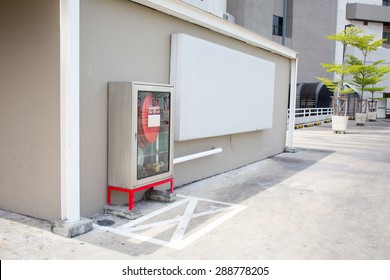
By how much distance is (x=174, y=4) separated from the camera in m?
6.19

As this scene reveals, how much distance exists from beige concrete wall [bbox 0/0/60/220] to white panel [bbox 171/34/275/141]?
2233mm

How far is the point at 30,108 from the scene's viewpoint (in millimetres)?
4973

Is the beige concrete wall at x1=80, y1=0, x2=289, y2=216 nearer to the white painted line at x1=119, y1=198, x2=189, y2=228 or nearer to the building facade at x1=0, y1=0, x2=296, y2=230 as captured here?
the building facade at x1=0, y1=0, x2=296, y2=230

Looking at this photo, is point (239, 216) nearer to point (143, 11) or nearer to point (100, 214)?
point (100, 214)

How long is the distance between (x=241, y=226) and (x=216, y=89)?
3247 mm

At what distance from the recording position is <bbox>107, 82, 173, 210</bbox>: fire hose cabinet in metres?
5.11

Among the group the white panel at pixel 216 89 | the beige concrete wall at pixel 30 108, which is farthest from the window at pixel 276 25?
the beige concrete wall at pixel 30 108

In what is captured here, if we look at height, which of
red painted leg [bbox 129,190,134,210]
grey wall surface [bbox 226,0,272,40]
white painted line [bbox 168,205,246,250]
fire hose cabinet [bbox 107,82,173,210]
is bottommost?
white painted line [bbox 168,205,246,250]

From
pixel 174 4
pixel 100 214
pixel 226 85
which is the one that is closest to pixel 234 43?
pixel 226 85

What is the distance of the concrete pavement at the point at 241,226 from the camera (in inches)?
163

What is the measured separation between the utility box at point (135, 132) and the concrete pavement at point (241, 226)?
0.52 meters

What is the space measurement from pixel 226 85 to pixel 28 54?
3997mm

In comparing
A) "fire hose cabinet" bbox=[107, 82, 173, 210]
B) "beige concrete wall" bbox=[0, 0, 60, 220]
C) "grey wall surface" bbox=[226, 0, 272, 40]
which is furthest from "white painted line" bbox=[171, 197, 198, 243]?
"grey wall surface" bbox=[226, 0, 272, 40]

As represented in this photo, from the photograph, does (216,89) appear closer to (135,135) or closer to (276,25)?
(135,135)
